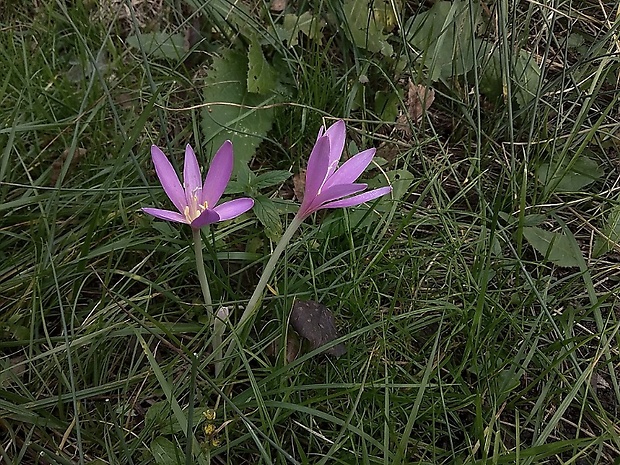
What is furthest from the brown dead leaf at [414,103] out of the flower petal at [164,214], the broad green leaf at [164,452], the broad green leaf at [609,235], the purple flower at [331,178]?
the broad green leaf at [164,452]

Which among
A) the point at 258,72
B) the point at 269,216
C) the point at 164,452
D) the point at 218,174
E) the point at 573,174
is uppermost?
the point at 218,174

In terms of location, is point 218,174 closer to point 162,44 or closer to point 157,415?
point 157,415

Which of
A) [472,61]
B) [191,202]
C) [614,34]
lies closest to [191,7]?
[472,61]

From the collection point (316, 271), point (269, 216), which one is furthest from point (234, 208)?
point (316, 271)

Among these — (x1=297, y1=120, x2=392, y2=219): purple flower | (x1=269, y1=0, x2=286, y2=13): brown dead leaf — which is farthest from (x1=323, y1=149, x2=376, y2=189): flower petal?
(x1=269, y1=0, x2=286, y2=13): brown dead leaf

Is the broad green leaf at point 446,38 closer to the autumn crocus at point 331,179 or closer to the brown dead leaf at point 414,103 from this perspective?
the brown dead leaf at point 414,103

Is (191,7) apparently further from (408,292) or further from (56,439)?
(56,439)
